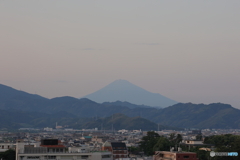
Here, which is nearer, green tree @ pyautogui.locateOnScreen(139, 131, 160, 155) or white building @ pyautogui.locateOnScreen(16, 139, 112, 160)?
white building @ pyautogui.locateOnScreen(16, 139, 112, 160)

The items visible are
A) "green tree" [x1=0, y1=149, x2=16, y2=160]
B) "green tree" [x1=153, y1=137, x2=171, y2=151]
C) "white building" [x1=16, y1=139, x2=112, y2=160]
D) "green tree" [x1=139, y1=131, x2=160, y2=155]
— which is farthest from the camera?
"green tree" [x1=139, y1=131, x2=160, y2=155]

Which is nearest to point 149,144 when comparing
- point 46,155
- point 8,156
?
point 8,156

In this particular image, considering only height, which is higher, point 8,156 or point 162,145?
point 162,145

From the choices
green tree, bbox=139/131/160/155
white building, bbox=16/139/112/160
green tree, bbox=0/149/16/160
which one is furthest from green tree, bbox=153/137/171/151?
white building, bbox=16/139/112/160

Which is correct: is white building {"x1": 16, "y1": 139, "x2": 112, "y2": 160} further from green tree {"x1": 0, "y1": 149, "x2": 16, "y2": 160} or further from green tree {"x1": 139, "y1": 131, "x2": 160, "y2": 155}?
green tree {"x1": 139, "y1": 131, "x2": 160, "y2": 155}

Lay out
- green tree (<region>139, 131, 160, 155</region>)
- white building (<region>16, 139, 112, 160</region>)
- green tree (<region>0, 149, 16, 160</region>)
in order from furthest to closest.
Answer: green tree (<region>139, 131, 160, 155</region>) < green tree (<region>0, 149, 16, 160</region>) < white building (<region>16, 139, 112, 160</region>)

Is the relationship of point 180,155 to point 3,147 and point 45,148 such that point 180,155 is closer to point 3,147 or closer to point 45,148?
point 45,148

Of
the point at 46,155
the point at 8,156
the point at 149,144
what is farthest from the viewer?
the point at 149,144

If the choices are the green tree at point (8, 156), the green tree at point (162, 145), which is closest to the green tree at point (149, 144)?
the green tree at point (162, 145)

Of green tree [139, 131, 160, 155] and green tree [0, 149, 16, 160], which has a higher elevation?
green tree [139, 131, 160, 155]

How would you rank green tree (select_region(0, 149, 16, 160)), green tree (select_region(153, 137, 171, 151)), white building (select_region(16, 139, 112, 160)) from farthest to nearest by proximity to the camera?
green tree (select_region(153, 137, 171, 151))
green tree (select_region(0, 149, 16, 160))
white building (select_region(16, 139, 112, 160))

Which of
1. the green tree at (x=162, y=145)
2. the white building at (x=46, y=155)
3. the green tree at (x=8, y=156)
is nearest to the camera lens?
the white building at (x=46, y=155)

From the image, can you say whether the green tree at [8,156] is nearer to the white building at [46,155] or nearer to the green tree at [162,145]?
the white building at [46,155]

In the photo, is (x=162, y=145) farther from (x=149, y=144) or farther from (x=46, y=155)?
(x=46, y=155)
